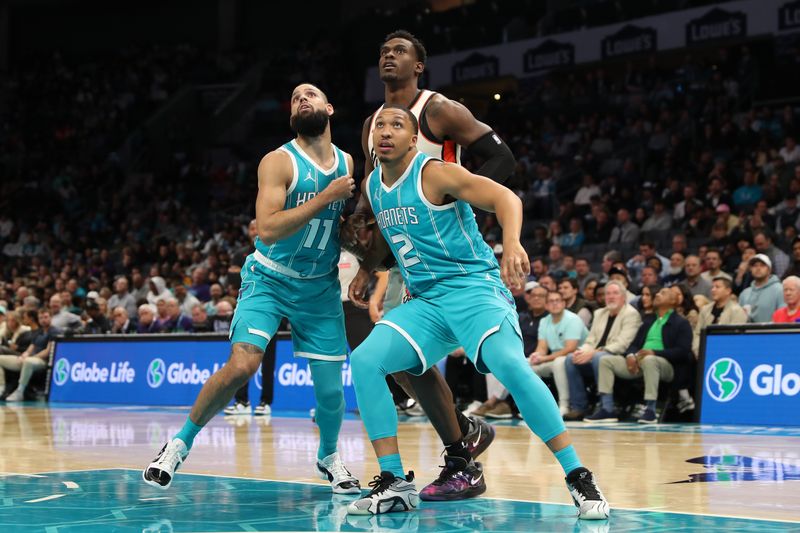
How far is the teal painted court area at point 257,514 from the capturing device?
14.2 feet

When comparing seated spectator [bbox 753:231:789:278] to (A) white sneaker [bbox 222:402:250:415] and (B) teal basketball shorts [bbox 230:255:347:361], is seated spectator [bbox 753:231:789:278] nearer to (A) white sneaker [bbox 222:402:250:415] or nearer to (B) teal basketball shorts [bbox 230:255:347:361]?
(A) white sneaker [bbox 222:402:250:415]

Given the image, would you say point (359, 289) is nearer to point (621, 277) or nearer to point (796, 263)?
point (621, 277)

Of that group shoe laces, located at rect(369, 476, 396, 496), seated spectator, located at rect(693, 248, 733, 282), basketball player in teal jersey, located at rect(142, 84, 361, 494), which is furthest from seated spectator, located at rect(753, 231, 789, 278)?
shoe laces, located at rect(369, 476, 396, 496)

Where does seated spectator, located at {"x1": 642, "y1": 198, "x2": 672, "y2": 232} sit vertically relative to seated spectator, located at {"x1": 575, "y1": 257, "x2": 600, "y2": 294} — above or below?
above

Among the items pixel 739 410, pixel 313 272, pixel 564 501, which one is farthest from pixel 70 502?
pixel 739 410

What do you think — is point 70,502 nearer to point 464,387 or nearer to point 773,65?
point 464,387

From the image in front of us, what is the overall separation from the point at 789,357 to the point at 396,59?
18.4 ft

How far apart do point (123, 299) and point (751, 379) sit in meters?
11.1

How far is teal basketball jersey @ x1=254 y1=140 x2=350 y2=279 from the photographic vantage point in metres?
5.67

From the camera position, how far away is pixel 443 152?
5762mm

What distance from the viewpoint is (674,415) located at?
10750 mm

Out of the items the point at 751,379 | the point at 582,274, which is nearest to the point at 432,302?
the point at 751,379

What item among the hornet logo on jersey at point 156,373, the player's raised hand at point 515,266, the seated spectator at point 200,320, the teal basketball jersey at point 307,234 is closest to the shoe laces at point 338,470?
the teal basketball jersey at point 307,234

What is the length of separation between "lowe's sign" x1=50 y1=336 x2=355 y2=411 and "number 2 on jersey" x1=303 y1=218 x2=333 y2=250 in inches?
264
